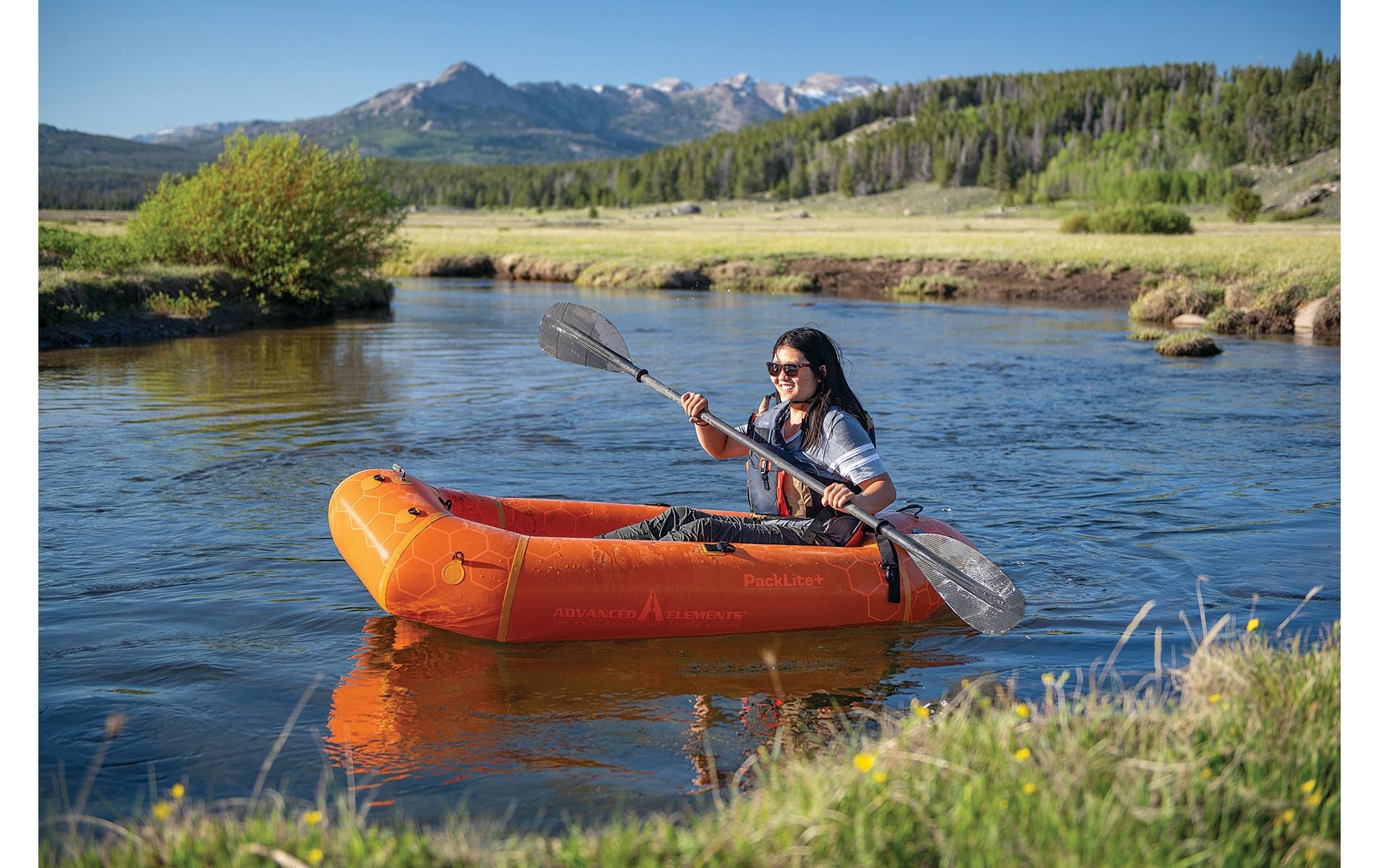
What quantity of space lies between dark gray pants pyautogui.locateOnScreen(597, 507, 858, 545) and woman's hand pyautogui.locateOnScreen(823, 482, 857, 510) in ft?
1.48

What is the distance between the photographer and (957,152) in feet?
370

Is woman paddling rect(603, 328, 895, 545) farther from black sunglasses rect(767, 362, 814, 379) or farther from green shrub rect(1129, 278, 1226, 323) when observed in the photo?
green shrub rect(1129, 278, 1226, 323)

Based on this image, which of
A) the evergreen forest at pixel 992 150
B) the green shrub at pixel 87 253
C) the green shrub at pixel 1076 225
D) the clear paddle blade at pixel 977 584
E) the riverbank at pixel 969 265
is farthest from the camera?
the evergreen forest at pixel 992 150

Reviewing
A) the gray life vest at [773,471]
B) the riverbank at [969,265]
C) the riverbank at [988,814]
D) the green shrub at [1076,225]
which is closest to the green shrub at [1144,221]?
the green shrub at [1076,225]

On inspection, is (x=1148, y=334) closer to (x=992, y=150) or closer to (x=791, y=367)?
(x=791, y=367)

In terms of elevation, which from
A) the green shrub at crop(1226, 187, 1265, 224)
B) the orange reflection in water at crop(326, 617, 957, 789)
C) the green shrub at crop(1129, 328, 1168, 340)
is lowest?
the orange reflection in water at crop(326, 617, 957, 789)

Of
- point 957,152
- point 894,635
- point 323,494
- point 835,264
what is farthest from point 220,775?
point 957,152

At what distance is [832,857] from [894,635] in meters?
3.24

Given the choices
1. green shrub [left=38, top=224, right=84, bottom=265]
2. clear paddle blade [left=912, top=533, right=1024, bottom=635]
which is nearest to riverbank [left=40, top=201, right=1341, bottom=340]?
green shrub [left=38, top=224, right=84, bottom=265]

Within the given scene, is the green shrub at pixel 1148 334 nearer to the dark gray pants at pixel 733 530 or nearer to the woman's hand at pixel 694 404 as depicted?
the dark gray pants at pixel 733 530

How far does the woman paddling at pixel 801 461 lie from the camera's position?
18.1 ft

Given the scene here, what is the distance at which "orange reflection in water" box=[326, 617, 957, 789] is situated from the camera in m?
4.36

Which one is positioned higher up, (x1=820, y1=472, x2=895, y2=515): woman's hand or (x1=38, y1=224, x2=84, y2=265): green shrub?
(x1=38, y1=224, x2=84, y2=265): green shrub

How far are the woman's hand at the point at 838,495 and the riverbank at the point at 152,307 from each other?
571 inches
